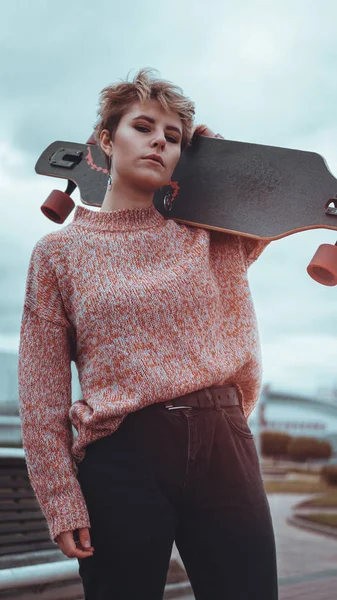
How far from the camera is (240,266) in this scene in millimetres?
1632

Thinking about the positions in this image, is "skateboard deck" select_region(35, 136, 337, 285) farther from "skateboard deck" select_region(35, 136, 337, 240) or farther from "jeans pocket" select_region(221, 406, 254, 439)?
"jeans pocket" select_region(221, 406, 254, 439)

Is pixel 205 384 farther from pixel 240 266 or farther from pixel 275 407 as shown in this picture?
pixel 275 407

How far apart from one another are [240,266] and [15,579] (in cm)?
149

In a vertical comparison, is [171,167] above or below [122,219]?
above

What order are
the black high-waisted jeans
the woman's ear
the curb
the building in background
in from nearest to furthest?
the black high-waisted jeans
the woman's ear
the curb
the building in background

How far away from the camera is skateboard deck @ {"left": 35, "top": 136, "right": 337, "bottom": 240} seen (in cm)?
159

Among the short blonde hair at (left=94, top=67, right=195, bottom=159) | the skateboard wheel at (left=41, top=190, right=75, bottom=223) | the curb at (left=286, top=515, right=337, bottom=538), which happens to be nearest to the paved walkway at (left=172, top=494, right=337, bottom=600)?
the curb at (left=286, top=515, right=337, bottom=538)

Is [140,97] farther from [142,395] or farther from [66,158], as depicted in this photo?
[142,395]

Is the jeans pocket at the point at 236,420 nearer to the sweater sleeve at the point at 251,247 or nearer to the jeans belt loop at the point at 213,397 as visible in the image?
the jeans belt loop at the point at 213,397

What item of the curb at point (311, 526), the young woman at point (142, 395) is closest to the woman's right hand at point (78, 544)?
the young woman at point (142, 395)

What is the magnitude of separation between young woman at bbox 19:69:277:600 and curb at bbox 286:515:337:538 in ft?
22.3

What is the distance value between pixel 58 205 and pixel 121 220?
1.39 feet

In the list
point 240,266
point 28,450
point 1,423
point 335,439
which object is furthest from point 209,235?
point 335,439

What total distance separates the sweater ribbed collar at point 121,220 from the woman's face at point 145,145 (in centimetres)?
6
